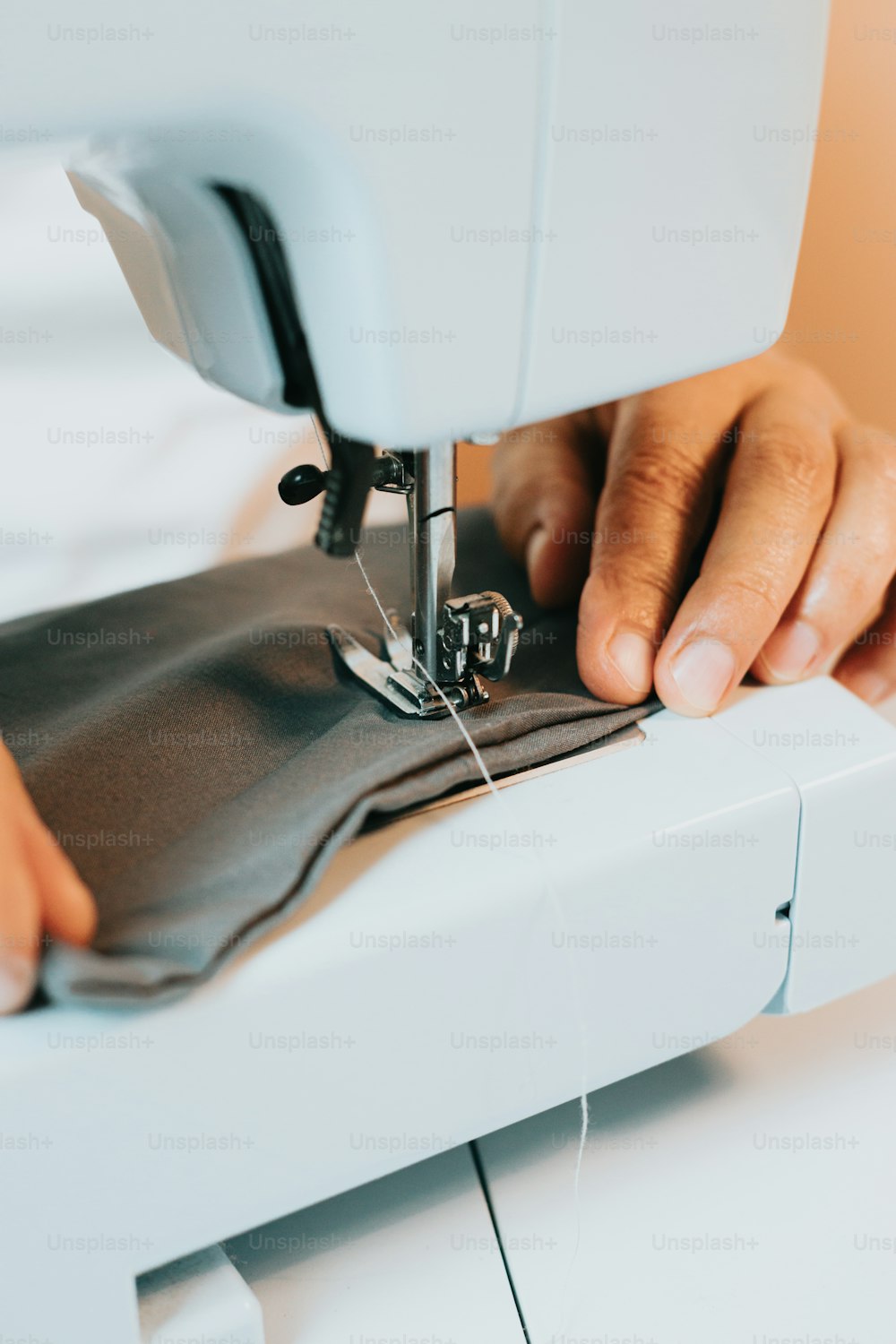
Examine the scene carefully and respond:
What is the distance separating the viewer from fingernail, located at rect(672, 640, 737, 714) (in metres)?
0.69

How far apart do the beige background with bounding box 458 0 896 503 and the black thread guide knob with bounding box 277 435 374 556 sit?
98 cm

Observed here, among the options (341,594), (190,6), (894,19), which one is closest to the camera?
(190,6)

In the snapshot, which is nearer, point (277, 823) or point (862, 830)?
point (277, 823)

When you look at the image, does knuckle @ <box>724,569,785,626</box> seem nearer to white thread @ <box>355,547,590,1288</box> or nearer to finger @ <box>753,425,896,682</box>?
finger @ <box>753,425,896,682</box>

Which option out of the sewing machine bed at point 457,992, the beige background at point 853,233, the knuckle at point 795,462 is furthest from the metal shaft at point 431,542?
the beige background at point 853,233

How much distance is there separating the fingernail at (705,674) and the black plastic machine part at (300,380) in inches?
8.2

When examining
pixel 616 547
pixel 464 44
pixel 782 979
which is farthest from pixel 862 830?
pixel 464 44

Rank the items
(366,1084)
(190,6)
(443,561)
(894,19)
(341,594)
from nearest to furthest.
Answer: (190,6) → (366,1084) → (443,561) → (341,594) → (894,19)

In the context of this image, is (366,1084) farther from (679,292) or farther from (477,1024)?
(679,292)

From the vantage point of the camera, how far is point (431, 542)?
0.67 meters

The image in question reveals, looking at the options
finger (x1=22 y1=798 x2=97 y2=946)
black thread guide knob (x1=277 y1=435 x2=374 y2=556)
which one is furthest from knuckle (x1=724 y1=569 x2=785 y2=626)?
finger (x1=22 y1=798 x2=97 y2=946)

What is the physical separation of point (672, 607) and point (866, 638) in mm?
251

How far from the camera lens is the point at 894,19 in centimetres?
156

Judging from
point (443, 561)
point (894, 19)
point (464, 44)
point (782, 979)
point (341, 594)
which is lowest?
point (782, 979)
